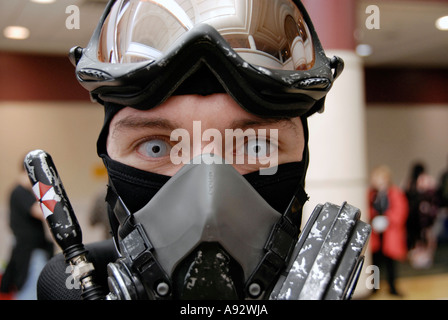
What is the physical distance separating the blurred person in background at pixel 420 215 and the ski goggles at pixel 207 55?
21.3ft

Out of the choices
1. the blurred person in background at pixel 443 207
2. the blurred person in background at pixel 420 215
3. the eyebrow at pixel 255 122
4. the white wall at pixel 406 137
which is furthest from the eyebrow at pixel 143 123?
the white wall at pixel 406 137

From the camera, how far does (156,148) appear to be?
98 cm

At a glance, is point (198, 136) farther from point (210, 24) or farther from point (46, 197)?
point (46, 197)

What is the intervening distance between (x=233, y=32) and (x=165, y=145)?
276 mm

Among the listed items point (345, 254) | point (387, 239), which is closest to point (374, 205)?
point (387, 239)

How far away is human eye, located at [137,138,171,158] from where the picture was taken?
0.97 metres

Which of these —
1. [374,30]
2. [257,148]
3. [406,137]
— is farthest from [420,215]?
[257,148]

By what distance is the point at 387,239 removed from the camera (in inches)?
185

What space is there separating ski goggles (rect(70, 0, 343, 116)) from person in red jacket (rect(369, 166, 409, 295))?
12.4 feet

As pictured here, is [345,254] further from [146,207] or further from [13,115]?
[13,115]

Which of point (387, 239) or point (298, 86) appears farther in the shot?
point (387, 239)

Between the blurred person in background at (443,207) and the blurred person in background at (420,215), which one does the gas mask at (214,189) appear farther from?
the blurred person in background at (443,207)

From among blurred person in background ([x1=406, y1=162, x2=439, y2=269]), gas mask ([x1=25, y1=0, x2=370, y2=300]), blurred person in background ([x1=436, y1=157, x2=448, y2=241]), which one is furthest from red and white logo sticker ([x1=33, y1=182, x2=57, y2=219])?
blurred person in background ([x1=436, y1=157, x2=448, y2=241])

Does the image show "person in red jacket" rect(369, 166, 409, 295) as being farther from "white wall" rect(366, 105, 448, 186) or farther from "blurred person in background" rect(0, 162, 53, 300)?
"white wall" rect(366, 105, 448, 186)
